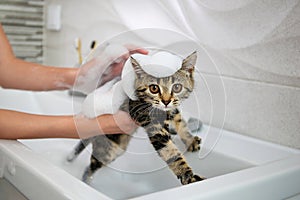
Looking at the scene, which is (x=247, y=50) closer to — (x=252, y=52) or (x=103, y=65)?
(x=252, y=52)

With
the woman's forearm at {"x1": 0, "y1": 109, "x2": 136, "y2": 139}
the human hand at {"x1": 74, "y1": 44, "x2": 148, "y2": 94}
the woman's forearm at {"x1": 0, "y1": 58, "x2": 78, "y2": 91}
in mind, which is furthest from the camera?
the woman's forearm at {"x1": 0, "y1": 58, "x2": 78, "y2": 91}

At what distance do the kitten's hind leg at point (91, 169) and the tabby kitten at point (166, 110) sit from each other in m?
0.11

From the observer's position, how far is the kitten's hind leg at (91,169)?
0.76 metres

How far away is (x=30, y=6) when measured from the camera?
5.67 feet

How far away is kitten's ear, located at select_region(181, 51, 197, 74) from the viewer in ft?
1.94

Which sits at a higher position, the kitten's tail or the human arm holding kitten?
the human arm holding kitten

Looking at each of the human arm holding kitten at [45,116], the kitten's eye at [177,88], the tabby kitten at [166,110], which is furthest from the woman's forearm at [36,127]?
the kitten's eye at [177,88]

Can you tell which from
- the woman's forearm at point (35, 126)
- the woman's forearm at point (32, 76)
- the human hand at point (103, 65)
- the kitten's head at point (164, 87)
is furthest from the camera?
the woman's forearm at point (32, 76)

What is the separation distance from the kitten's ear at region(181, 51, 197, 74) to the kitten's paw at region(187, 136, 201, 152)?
132 mm

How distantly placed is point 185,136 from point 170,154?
6 centimetres

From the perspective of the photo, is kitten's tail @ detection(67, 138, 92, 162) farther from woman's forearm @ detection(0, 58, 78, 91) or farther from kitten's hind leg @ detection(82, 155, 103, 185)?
woman's forearm @ detection(0, 58, 78, 91)

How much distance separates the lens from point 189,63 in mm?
600

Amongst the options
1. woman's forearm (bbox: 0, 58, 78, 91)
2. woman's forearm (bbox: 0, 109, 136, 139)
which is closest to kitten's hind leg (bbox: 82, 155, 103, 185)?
woman's forearm (bbox: 0, 109, 136, 139)

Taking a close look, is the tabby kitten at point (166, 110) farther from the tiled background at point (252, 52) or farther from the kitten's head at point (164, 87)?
the tiled background at point (252, 52)
